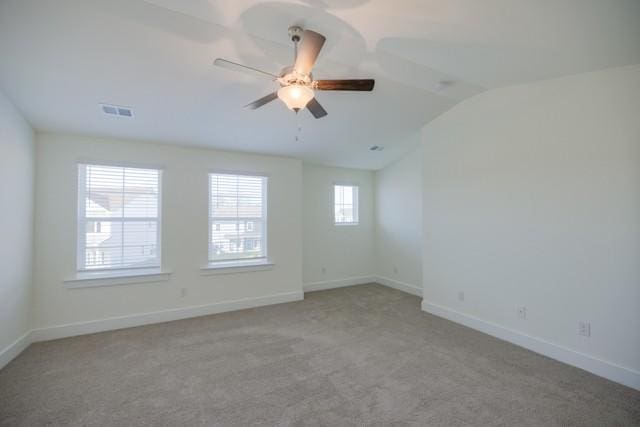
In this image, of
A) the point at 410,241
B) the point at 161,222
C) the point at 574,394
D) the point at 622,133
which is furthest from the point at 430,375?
the point at 161,222

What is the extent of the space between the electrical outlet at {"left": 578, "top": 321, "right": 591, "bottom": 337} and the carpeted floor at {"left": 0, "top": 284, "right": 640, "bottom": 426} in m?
0.36

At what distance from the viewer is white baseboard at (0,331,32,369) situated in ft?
8.86

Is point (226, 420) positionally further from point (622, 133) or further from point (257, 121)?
point (622, 133)

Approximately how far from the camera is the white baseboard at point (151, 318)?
335 centimetres

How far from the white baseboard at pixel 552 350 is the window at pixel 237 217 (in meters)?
3.07

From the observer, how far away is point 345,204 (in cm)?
602

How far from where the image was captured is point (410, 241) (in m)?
5.39

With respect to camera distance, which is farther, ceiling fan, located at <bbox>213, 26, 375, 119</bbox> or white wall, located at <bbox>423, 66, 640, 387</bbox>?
white wall, located at <bbox>423, 66, 640, 387</bbox>

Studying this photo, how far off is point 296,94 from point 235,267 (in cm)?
313

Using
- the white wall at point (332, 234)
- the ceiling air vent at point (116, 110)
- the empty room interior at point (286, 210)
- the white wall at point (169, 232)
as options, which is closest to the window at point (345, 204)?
the white wall at point (332, 234)

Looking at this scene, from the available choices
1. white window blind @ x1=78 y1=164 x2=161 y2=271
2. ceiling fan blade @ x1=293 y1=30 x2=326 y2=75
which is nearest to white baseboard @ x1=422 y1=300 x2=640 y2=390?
ceiling fan blade @ x1=293 y1=30 x2=326 y2=75

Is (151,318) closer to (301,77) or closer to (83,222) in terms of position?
(83,222)

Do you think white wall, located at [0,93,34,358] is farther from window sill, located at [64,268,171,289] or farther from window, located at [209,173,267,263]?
window, located at [209,173,267,263]

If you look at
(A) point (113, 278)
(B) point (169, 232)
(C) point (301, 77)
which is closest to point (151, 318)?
(A) point (113, 278)
